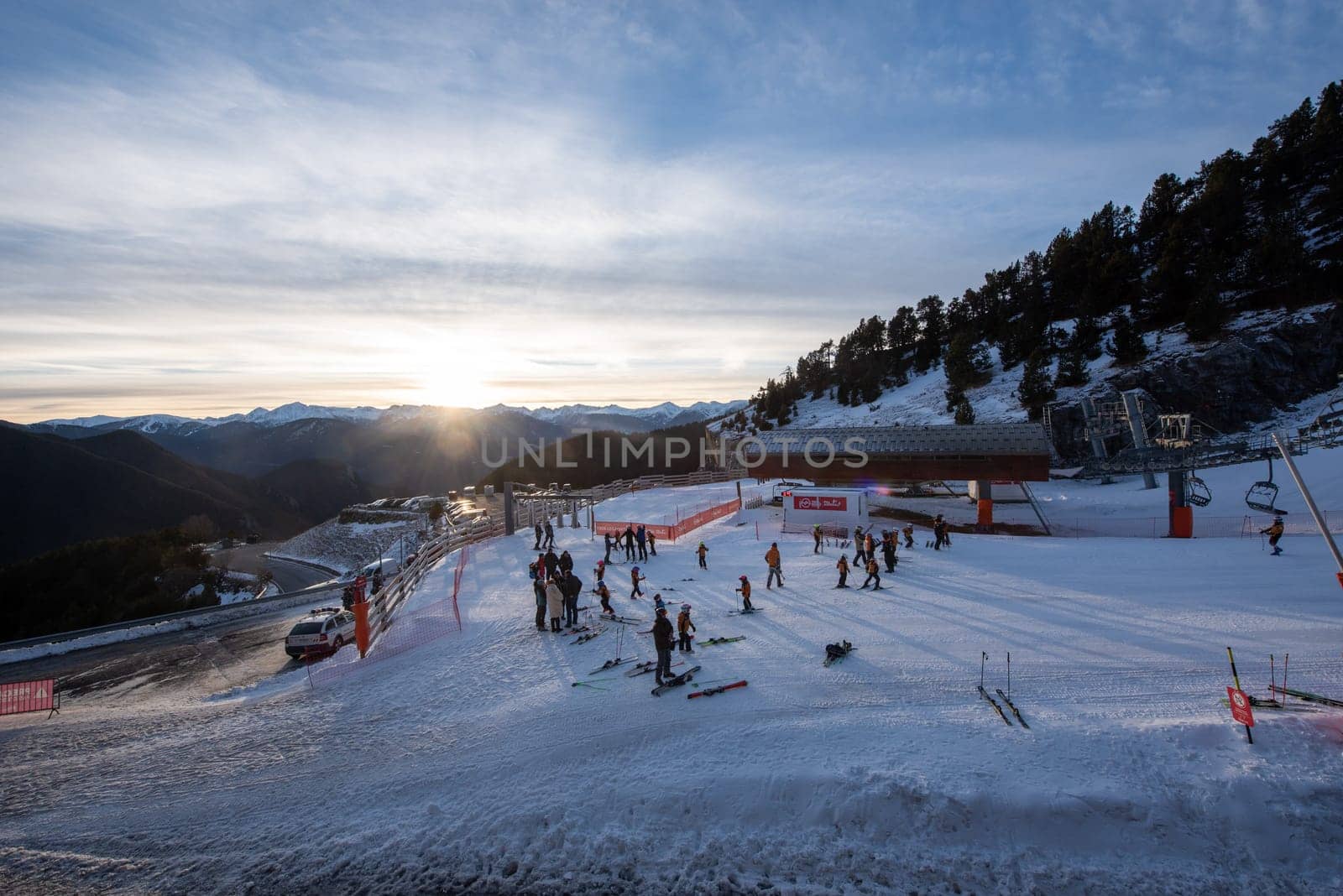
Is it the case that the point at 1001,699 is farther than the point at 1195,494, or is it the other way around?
the point at 1195,494

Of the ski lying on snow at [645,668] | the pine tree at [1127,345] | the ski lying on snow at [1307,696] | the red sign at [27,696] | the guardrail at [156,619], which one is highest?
the pine tree at [1127,345]

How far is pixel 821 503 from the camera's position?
84.6 ft

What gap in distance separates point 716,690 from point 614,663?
267 cm

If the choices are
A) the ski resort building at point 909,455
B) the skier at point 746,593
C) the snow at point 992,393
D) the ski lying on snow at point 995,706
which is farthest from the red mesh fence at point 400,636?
the snow at point 992,393

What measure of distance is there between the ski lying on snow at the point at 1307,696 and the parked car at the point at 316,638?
70.5ft

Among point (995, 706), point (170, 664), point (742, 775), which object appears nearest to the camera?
point (742, 775)

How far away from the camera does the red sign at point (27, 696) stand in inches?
533

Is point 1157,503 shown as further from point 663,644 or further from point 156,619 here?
point 156,619

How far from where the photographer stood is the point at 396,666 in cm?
1338

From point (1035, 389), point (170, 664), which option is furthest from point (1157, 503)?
point (170, 664)

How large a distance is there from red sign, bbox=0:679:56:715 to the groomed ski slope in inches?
42.6

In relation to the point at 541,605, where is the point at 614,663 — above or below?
below

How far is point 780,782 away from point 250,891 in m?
6.61

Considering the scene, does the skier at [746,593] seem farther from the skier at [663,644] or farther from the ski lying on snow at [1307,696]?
the ski lying on snow at [1307,696]
